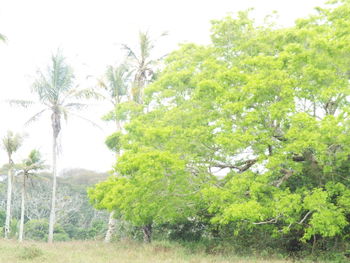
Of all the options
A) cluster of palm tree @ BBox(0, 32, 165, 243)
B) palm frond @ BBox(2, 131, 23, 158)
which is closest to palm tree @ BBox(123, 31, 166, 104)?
cluster of palm tree @ BBox(0, 32, 165, 243)

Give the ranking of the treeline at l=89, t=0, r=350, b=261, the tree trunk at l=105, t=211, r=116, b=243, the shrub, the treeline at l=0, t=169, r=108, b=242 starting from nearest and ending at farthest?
the treeline at l=89, t=0, r=350, b=261, the shrub, the tree trunk at l=105, t=211, r=116, b=243, the treeline at l=0, t=169, r=108, b=242

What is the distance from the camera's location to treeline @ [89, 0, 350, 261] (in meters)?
13.2

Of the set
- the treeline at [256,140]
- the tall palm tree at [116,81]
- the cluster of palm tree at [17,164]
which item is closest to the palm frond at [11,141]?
the cluster of palm tree at [17,164]

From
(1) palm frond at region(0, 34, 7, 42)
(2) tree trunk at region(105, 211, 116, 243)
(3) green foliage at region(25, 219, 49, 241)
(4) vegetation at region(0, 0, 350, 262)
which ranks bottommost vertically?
(3) green foliage at region(25, 219, 49, 241)

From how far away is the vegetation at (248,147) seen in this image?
13.3 meters

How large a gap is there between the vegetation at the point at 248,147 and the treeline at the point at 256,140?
0.05m

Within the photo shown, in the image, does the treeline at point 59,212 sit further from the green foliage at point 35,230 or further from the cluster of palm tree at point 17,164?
the cluster of palm tree at point 17,164

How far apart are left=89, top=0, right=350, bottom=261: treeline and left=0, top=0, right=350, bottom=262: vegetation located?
0.05 metres

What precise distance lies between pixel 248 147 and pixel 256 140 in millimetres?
716

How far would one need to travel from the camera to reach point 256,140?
1448 cm

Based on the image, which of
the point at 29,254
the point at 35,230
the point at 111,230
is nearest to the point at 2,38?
the point at 29,254

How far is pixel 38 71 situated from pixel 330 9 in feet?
66.9

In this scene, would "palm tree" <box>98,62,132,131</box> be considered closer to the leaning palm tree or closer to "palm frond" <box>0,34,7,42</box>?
the leaning palm tree

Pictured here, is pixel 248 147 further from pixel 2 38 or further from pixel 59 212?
pixel 59 212
